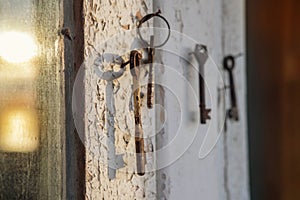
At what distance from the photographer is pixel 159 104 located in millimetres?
622

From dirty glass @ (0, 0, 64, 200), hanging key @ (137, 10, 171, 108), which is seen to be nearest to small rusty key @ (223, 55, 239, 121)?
hanging key @ (137, 10, 171, 108)

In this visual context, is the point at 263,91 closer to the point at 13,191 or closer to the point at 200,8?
the point at 200,8

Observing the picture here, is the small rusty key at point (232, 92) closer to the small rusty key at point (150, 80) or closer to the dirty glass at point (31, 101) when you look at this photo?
the small rusty key at point (150, 80)

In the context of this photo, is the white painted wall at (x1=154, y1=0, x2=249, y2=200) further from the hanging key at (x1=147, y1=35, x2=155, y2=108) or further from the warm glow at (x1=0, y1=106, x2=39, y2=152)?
the warm glow at (x1=0, y1=106, x2=39, y2=152)

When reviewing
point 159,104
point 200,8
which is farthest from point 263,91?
point 159,104

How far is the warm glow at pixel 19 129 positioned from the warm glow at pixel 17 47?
0.20 feet

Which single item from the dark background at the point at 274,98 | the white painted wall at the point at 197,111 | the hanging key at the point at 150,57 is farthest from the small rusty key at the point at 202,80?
the dark background at the point at 274,98

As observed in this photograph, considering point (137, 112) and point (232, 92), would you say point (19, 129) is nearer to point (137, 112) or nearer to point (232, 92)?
point (137, 112)

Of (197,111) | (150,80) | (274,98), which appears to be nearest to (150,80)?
(150,80)

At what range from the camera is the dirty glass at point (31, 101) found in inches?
18.0

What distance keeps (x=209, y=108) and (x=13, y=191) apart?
0.42m

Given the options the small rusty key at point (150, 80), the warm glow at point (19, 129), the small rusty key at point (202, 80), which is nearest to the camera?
the warm glow at point (19, 129)

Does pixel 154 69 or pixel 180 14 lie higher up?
pixel 180 14

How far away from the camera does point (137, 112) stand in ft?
1.80
